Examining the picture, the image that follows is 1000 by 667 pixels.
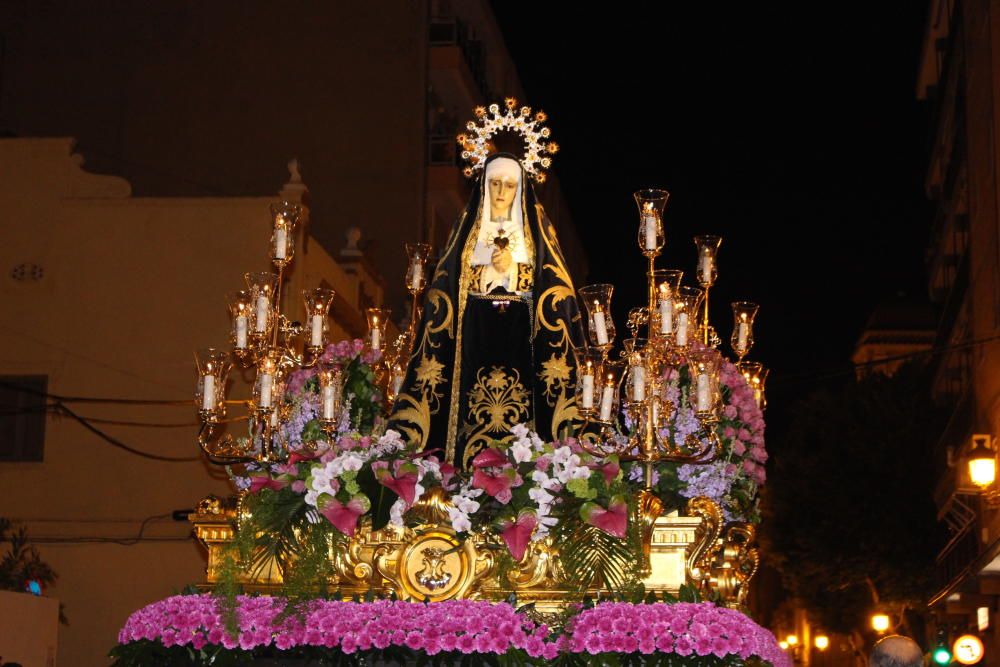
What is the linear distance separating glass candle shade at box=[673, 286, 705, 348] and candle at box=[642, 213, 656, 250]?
31 centimetres

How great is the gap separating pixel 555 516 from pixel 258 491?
4.91 feet

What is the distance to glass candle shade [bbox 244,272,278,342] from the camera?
820cm

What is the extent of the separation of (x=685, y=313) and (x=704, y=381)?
0.38 meters

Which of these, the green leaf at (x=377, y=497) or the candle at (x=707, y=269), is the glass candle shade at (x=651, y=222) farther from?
the green leaf at (x=377, y=497)

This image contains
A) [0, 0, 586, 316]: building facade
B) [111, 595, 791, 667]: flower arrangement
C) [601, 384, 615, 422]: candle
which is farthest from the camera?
[0, 0, 586, 316]: building facade

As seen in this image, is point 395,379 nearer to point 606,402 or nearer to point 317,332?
point 317,332

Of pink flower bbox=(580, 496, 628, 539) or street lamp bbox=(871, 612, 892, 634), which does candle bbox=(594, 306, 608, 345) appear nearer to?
pink flower bbox=(580, 496, 628, 539)

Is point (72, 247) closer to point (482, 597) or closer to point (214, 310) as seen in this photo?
point (214, 310)

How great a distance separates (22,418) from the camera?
63.6 feet

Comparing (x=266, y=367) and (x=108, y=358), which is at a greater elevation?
(x=108, y=358)

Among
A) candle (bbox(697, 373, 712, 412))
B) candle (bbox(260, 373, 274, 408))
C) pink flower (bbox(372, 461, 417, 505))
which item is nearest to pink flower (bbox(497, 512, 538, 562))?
pink flower (bbox(372, 461, 417, 505))

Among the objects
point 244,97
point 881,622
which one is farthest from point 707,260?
point 881,622

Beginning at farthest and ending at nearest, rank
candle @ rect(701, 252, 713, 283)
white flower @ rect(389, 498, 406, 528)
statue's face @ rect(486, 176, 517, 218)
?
statue's face @ rect(486, 176, 517, 218) < candle @ rect(701, 252, 713, 283) < white flower @ rect(389, 498, 406, 528)

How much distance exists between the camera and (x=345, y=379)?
9008mm
